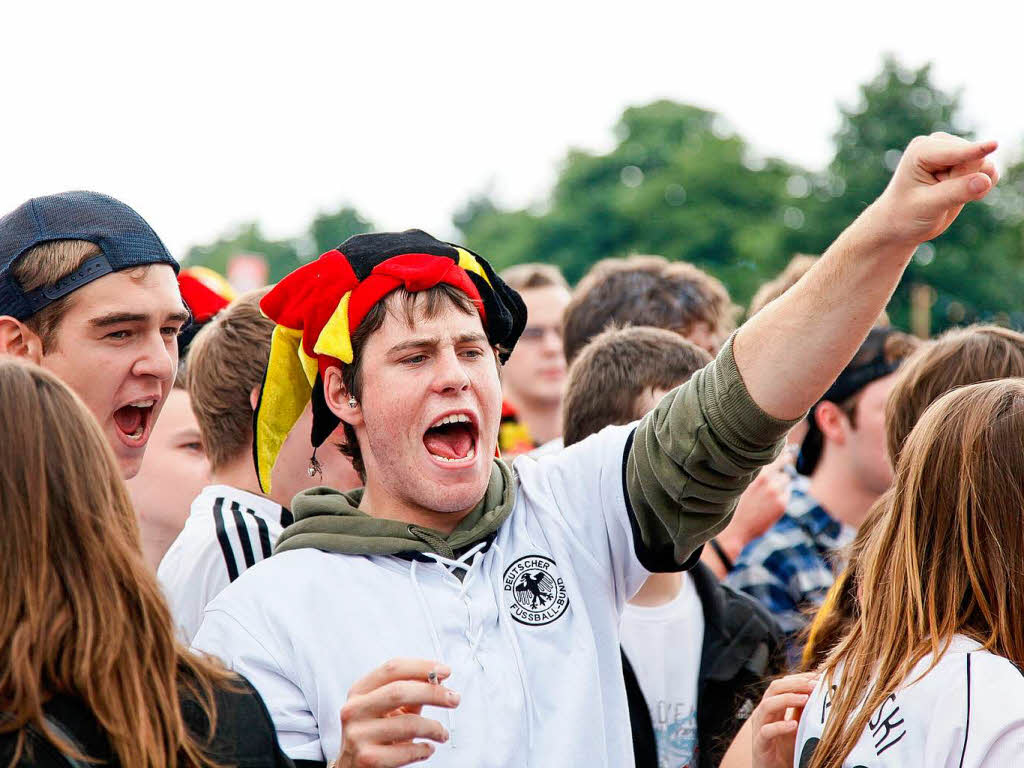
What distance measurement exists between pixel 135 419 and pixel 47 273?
0.46 m

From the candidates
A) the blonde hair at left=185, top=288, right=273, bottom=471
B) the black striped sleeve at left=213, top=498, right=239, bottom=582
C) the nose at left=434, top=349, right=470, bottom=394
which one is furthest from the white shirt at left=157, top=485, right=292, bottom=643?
the nose at left=434, top=349, right=470, bottom=394

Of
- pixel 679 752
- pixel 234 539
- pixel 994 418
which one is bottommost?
pixel 679 752

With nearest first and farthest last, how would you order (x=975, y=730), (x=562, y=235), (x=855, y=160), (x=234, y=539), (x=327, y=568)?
(x=975, y=730)
(x=327, y=568)
(x=234, y=539)
(x=855, y=160)
(x=562, y=235)

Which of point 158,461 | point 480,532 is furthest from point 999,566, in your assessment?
point 158,461

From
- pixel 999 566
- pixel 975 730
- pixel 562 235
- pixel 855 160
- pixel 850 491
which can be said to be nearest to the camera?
pixel 975 730

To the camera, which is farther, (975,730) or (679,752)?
(679,752)

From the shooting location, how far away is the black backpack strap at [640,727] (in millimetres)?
3428

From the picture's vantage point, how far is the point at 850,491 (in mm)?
5102

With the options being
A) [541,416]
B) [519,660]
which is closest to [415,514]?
[519,660]

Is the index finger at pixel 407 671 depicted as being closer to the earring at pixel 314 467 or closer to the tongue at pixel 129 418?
the earring at pixel 314 467

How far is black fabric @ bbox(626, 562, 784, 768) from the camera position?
3615 millimetres

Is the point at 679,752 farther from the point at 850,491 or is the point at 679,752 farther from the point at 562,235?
the point at 562,235

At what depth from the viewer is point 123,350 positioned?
10.8 feet

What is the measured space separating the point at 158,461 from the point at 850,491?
2.70 meters
